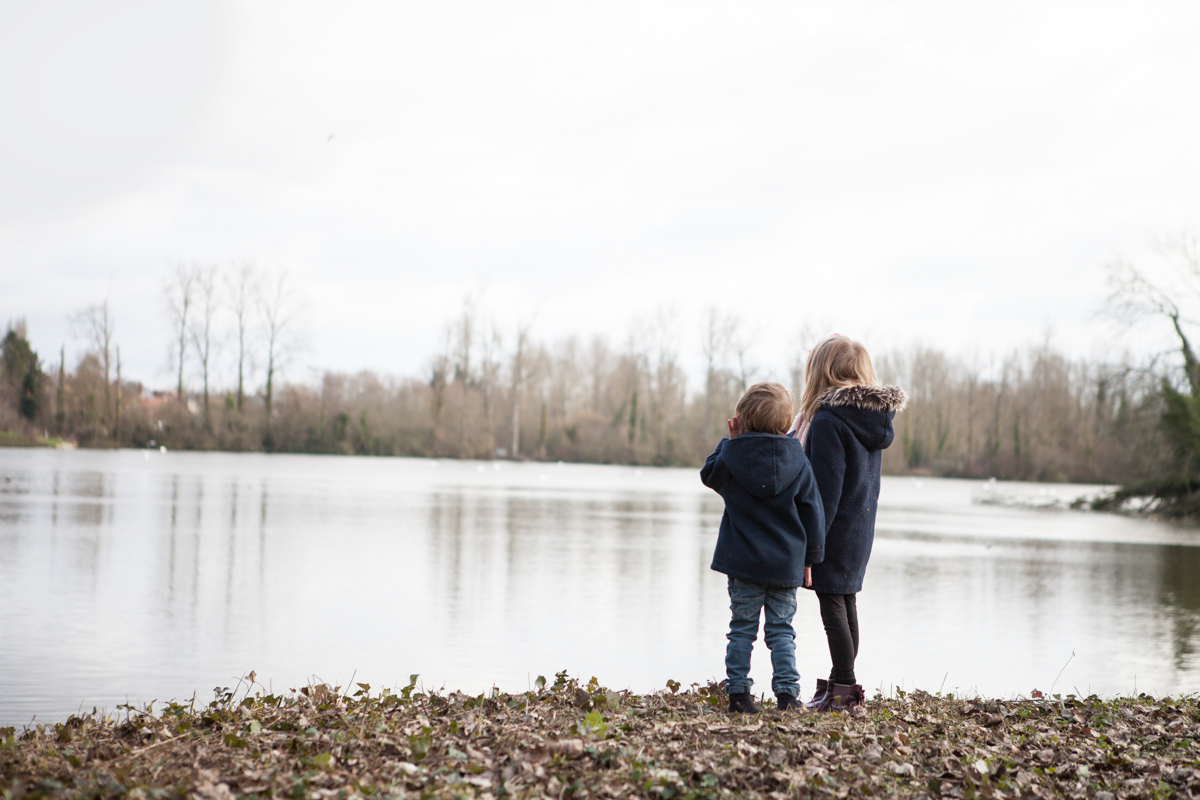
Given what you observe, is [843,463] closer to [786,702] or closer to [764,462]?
[764,462]

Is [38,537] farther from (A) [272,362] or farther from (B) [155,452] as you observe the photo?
(A) [272,362]

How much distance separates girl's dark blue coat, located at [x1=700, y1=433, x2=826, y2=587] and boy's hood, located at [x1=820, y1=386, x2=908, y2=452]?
345mm

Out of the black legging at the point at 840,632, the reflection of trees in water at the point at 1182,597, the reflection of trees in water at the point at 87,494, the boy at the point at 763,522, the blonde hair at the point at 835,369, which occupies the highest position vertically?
the blonde hair at the point at 835,369

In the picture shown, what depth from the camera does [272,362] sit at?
60812mm

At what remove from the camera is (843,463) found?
15.0ft

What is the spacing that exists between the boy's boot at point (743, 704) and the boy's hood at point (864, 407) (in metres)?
1.33

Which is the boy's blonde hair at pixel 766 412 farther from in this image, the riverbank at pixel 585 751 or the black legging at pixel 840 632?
the riverbank at pixel 585 751

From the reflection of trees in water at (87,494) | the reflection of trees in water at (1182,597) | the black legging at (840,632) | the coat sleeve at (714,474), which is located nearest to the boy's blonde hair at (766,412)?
the coat sleeve at (714,474)

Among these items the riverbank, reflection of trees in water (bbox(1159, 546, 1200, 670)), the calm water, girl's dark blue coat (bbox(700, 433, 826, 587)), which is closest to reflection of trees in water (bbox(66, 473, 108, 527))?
the calm water

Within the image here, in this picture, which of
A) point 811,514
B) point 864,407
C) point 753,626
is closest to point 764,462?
point 811,514

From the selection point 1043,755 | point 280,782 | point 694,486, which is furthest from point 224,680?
point 694,486

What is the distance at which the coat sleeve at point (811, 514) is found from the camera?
14.3ft

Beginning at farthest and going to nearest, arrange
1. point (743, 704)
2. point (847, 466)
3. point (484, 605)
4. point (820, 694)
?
point (484, 605), point (820, 694), point (847, 466), point (743, 704)

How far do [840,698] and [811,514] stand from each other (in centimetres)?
99
